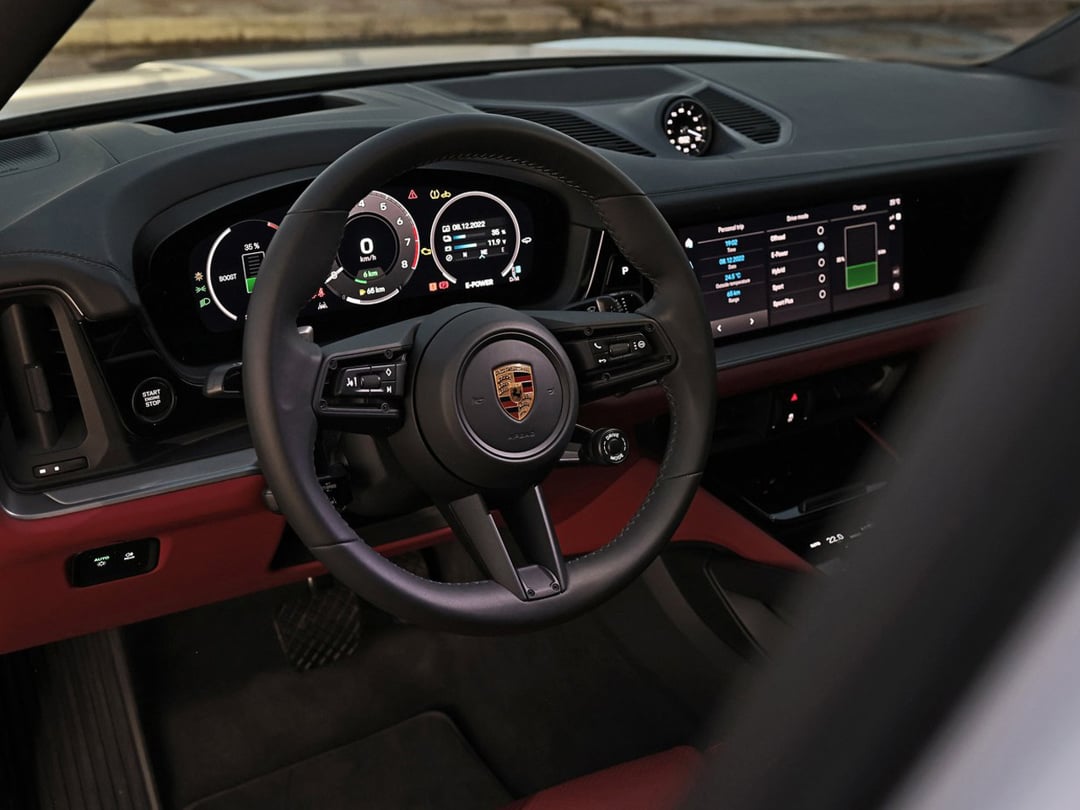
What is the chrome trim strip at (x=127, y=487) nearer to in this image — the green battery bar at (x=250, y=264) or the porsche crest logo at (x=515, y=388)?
the green battery bar at (x=250, y=264)

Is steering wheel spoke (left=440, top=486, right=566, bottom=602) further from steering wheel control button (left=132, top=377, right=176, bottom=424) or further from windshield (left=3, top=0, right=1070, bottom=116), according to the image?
windshield (left=3, top=0, right=1070, bottom=116)

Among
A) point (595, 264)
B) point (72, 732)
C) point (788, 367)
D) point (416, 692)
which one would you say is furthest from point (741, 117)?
point (72, 732)

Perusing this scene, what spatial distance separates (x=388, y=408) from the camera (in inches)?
55.7

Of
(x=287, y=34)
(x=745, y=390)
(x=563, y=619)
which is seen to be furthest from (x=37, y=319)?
(x=287, y=34)

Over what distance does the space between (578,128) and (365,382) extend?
0.90 m

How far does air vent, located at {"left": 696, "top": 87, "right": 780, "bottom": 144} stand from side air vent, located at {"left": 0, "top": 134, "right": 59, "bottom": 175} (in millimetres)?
1219

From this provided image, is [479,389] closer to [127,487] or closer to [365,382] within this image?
[365,382]

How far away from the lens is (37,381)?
153cm

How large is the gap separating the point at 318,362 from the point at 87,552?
1.86 ft

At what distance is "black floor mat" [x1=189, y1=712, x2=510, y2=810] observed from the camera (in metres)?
2.26

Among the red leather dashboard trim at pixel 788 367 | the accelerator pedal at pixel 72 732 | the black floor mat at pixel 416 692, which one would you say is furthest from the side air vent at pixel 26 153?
the black floor mat at pixel 416 692

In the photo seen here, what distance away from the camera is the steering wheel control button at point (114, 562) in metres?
1.70

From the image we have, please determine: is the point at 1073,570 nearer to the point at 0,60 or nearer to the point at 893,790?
the point at 893,790

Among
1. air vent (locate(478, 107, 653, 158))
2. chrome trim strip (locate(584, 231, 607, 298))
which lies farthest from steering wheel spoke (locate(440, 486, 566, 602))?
air vent (locate(478, 107, 653, 158))
